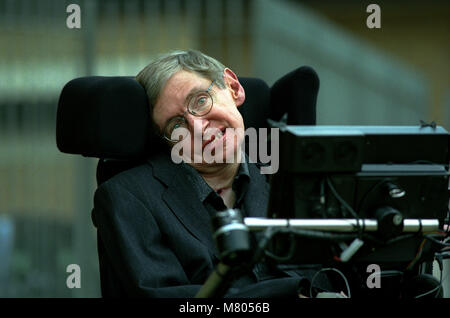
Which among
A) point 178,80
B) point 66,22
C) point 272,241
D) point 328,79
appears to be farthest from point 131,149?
point 328,79

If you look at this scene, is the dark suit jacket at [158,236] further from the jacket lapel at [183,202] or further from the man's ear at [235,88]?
the man's ear at [235,88]

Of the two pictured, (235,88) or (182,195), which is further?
(235,88)

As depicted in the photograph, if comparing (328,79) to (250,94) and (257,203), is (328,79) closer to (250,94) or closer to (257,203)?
(250,94)

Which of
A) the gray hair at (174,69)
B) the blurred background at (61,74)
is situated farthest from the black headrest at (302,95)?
the blurred background at (61,74)

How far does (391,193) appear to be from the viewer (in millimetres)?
1896

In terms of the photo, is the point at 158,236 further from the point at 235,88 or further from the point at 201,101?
the point at 235,88

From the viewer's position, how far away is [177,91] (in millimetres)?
2494

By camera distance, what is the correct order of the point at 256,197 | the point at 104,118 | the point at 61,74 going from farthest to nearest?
1. the point at 61,74
2. the point at 256,197
3. the point at 104,118

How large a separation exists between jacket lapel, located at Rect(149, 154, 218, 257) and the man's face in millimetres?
77

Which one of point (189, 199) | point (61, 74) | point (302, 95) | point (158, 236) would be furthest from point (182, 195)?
point (61, 74)

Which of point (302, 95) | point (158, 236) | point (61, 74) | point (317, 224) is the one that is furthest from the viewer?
point (61, 74)

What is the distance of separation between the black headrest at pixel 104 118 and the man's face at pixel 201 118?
0.25ft

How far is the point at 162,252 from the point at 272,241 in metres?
0.50

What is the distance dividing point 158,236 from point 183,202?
6.7 inches
